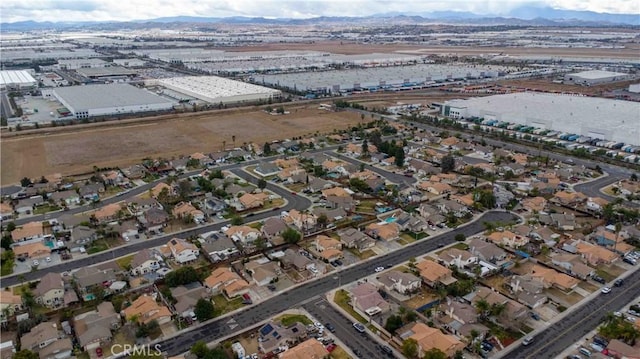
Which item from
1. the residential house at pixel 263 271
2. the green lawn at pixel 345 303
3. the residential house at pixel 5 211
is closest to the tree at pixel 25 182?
the residential house at pixel 5 211

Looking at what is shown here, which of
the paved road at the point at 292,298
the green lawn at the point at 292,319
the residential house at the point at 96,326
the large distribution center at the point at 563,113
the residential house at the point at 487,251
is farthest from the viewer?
the large distribution center at the point at 563,113

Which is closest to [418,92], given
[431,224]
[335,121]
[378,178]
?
[335,121]

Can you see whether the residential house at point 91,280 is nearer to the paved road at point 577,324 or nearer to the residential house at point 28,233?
the residential house at point 28,233

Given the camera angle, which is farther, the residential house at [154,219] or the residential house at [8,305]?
the residential house at [154,219]

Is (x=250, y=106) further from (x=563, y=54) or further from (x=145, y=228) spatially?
(x=563, y=54)

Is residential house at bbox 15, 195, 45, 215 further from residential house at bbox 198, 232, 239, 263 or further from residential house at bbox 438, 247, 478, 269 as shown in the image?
residential house at bbox 438, 247, 478, 269
